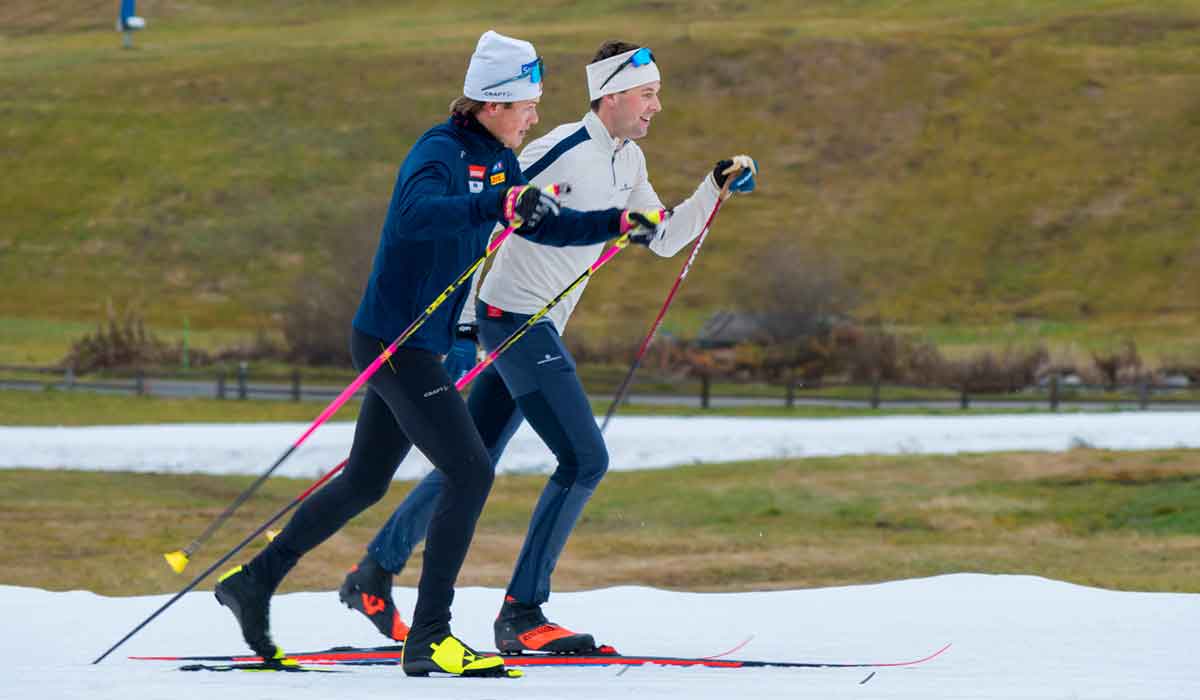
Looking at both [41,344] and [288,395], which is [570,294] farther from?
[41,344]

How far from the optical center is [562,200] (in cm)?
610

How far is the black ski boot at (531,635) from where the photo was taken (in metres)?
5.89

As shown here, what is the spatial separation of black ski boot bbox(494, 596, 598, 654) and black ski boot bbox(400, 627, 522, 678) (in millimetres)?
594

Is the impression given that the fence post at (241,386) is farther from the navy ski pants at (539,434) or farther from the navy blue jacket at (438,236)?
the navy blue jacket at (438,236)

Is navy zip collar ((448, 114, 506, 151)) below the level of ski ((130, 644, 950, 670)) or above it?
above

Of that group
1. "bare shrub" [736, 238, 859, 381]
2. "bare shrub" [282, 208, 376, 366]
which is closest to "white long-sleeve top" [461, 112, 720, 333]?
"bare shrub" [736, 238, 859, 381]

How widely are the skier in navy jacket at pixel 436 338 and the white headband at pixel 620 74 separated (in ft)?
2.45

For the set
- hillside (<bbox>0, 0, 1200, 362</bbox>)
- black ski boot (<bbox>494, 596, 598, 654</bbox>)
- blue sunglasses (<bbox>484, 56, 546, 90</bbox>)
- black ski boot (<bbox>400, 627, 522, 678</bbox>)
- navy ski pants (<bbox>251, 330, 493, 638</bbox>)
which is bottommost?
hillside (<bbox>0, 0, 1200, 362</bbox>)

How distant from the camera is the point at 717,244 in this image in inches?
2341

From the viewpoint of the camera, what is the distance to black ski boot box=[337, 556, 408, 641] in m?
6.14

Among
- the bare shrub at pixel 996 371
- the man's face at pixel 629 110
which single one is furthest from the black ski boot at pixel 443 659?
the bare shrub at pixel 996 371

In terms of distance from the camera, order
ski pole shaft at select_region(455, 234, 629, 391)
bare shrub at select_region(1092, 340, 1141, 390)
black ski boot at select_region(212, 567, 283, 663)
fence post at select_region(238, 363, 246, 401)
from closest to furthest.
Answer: black ski boot at select_region(212, 567, 283, 663) < ski pole shaft at select_region(455, 234, 629, 391) < fence post at select_region(238, 363, 246, 401) < bare shrub at select_region(1092, 340, 1141, 390)

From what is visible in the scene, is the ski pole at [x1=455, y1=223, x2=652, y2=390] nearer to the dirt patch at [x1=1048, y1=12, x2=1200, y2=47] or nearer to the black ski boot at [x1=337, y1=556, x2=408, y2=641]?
the black ski boot at [x1=337, y1=556, x2=408, y2=641]

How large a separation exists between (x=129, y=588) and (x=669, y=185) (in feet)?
173
